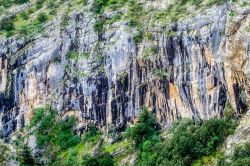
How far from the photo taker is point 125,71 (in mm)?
73125

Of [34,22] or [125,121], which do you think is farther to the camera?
[34,22]

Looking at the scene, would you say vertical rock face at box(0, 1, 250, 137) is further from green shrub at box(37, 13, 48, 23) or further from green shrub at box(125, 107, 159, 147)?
green shrub at box(37, 13, 48, 23)

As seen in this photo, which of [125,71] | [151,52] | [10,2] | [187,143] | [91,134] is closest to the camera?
[187,143]

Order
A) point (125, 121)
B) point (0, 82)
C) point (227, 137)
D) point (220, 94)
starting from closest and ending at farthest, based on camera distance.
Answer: point (227, 137), point (220, 94), point (125, 121), point (0, 82)

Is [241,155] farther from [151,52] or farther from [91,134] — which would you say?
[91,134]

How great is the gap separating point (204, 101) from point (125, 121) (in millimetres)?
10308

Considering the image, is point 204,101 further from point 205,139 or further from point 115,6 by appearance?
point 115,6

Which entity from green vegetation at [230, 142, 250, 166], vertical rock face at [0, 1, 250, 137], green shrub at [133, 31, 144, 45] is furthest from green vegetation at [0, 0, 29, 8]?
green vegetation at [230, 142, 250, 166]

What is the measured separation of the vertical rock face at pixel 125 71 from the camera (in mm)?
65938

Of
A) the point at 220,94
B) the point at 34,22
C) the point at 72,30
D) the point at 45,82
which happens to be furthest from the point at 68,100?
the point at 220,94

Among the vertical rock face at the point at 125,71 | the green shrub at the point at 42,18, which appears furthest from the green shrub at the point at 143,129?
the green shrub at the point at 42,18

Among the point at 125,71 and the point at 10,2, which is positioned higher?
the point at 10,2

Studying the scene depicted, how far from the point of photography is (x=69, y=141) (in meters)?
73.3

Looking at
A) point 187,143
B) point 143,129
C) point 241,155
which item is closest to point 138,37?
point 143,129
